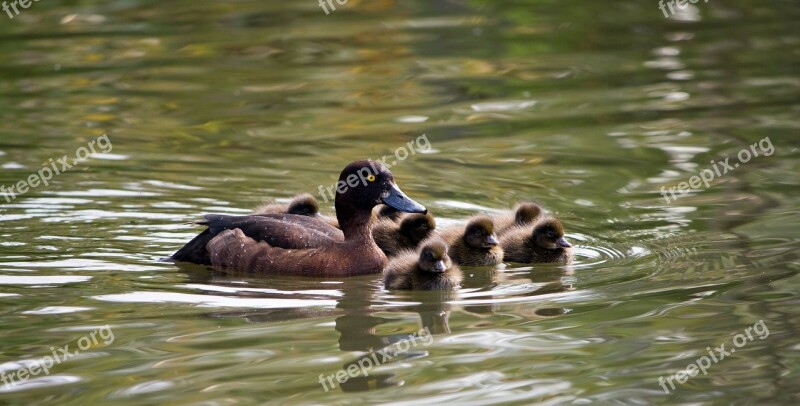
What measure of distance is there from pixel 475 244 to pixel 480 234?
0.25 ft

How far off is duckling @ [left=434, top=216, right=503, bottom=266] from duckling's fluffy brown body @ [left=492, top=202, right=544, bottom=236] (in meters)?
0.43

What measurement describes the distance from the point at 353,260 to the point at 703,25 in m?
9.79

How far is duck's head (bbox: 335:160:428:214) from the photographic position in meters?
8.73

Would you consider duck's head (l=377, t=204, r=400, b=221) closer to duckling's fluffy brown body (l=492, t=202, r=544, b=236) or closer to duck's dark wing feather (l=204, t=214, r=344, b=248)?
duckling's fluffy brown body (l=492, t=202, r=544, b=236)

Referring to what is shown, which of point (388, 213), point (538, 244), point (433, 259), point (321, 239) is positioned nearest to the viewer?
point (433, 259)

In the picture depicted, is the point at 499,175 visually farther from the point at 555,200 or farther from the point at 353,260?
the point at 353,260

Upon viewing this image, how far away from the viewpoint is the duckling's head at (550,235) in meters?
8.73

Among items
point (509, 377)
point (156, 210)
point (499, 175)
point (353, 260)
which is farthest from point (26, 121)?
point (509, 377)

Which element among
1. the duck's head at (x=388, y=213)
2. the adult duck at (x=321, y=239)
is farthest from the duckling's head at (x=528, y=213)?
the adult duck at (x=321, y=239)

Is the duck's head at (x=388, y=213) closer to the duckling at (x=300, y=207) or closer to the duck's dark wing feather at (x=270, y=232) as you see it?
the duckling at (x=300, y=207)

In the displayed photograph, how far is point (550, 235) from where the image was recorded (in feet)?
28.7

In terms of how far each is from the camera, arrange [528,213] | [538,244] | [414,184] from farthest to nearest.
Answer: [414,184]
[528,213]
[538,244]

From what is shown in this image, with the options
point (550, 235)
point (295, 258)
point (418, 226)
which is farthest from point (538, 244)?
point (295, 258)

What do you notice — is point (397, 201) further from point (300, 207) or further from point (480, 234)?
point (300, 207)
